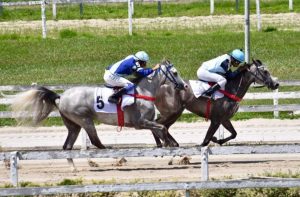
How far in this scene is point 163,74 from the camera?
1797 cm

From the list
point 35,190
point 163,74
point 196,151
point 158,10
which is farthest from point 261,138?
point 158,10

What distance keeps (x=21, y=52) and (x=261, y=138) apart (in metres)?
13.0

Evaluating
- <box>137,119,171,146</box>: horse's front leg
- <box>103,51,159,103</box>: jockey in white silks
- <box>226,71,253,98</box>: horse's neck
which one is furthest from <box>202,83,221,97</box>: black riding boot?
<box>137,119,171,146</box>: horse's front leg

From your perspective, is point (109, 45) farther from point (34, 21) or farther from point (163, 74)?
point (163, 74)

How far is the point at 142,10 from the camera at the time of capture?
38.6 meters

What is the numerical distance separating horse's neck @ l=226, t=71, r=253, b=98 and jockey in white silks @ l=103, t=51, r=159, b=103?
67.3 inches

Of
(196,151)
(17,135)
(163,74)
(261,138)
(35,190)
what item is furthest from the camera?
(17,135)

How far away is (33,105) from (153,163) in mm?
2266

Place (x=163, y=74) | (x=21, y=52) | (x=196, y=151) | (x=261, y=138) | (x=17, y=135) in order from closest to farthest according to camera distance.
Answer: (x=196, y=151), (x=163, y=74), (x=261, y=138), (x=17, y=135), (x=21, y=52)

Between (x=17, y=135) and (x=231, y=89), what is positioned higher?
(x=231, y=89)

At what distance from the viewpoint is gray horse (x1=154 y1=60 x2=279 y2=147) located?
18500mm

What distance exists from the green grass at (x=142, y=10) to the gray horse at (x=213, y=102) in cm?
1802

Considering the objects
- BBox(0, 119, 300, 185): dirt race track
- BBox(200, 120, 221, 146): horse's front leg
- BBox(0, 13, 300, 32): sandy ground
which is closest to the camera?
BBox(0, 119, 300, 185): dirt race track

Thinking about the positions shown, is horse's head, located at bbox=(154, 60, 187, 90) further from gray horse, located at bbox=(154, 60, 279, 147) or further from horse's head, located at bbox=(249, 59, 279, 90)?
horse's head, located at bbox=(249, 59, 279, 90)
